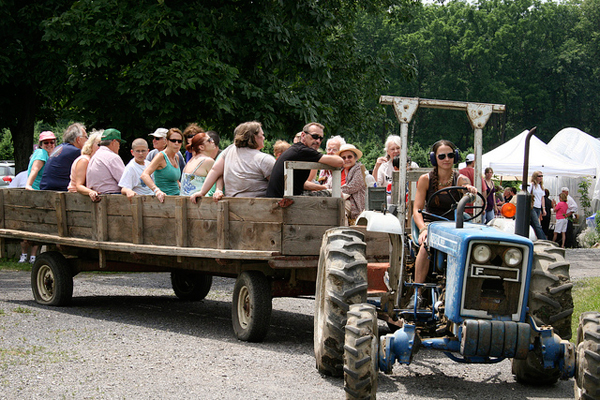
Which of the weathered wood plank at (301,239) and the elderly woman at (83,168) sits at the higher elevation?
the elderly woman at (83,168)

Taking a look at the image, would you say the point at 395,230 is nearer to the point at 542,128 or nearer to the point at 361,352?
the point at 361,352

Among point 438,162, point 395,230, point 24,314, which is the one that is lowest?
point 24,314

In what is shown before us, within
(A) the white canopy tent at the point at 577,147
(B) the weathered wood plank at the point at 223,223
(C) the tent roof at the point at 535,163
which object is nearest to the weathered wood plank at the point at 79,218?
(B) the weathered wood plank at the point at 223,223

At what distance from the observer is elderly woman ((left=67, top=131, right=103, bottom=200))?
9.72 metres

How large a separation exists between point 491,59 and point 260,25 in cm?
6483

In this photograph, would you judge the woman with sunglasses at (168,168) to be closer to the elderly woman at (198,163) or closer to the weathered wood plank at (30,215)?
the elderly woman at (198,163)

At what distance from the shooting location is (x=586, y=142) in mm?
32125

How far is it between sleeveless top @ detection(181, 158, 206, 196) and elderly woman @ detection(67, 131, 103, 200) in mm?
1074

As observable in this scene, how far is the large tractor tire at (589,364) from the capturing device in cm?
500

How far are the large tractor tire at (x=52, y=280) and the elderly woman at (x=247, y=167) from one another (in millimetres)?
2779

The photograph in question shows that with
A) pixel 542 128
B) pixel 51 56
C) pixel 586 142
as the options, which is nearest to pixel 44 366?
pixel 51 56

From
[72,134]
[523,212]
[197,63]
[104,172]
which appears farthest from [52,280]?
[523,212]

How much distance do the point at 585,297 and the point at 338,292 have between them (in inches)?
255

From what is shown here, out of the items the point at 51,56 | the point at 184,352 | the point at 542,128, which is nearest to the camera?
the point at 184,352
